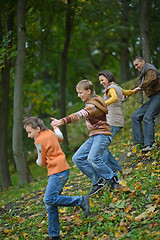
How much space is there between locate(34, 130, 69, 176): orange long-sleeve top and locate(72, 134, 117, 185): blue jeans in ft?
2.02

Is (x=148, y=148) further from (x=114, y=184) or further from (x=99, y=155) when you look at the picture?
(x=99, y=155)

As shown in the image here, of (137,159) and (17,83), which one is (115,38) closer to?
(17,83)

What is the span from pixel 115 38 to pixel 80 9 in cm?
→ 594

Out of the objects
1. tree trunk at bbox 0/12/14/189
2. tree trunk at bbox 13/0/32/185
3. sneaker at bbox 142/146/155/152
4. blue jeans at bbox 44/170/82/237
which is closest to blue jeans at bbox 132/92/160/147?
sneaker at bbox 142/146/155/152

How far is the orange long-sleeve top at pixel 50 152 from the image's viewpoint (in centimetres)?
438

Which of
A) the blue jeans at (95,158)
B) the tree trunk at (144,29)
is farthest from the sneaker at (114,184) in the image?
the tree trunk at (144,29)

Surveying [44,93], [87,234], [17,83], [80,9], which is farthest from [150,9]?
[44,93]

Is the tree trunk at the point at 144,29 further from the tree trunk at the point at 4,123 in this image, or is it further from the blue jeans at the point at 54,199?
the blue jeans at the point at 54,199

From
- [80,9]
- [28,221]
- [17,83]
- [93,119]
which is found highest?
[80,9]

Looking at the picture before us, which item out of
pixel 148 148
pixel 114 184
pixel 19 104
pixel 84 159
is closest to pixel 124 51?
pixel 19 104

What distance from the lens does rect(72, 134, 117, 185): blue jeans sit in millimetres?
5000

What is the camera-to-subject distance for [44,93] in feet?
61.8

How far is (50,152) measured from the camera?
4395mm

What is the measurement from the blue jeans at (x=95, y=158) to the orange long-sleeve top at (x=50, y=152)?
24.2 inches
